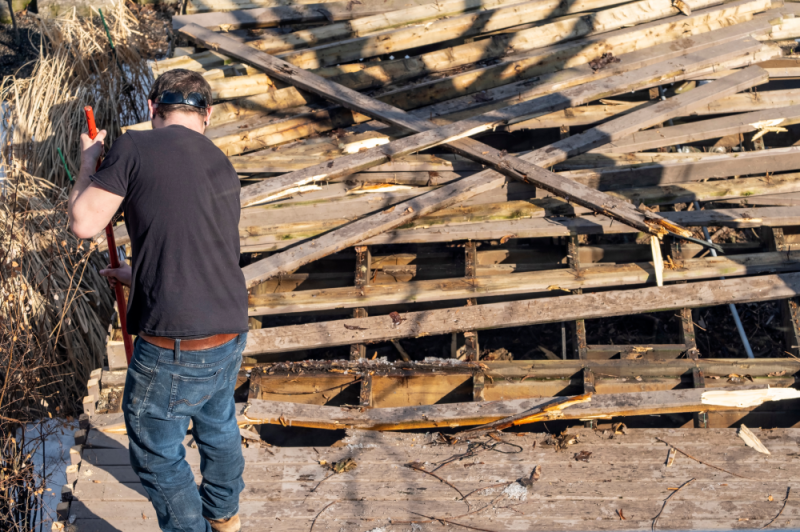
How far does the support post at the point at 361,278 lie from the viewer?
410 centimetres

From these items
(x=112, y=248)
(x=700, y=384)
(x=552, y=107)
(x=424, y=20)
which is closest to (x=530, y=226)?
(x=552, y=107)

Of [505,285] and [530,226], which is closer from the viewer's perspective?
[505,285]

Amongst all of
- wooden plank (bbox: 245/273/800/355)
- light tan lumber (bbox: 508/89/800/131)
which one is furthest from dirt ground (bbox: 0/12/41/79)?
light tan lumber (bbox: 508/89/800/131)

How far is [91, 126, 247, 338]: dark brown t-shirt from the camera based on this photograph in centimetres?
242

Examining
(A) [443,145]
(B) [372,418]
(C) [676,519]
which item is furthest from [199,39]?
(C) [676,519]

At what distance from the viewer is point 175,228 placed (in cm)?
246

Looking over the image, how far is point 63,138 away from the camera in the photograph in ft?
21.0

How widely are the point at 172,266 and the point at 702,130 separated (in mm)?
4454

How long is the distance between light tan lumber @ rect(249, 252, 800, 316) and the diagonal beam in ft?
0.72

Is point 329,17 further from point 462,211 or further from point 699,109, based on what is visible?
point 699,109

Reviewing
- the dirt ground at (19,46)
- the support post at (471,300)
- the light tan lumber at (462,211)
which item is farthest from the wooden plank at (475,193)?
the dirt ground at (19,46)

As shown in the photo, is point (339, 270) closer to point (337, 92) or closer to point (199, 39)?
point (337, 92)

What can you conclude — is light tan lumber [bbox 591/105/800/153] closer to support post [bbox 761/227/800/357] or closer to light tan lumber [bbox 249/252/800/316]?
support post [bbox 761/227/800/357]

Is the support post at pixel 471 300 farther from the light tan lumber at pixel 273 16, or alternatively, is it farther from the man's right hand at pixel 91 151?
the light tan lumber at pixel 273 16
